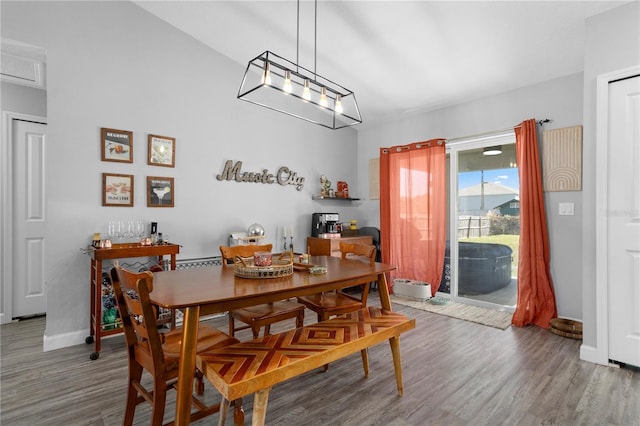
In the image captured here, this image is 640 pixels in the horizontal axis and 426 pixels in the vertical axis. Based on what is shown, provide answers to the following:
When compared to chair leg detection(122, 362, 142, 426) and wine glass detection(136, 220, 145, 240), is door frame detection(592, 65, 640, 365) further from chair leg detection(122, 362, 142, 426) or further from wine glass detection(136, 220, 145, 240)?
wine glass detection(136, 220, 145, 240)

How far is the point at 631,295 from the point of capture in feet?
7.74

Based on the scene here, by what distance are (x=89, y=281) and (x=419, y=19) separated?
377 centimetres

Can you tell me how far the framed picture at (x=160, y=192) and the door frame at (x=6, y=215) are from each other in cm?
154

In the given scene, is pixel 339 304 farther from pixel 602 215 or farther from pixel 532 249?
pixel 532 249

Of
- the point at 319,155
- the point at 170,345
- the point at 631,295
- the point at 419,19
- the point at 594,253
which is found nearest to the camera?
the point at 170,345

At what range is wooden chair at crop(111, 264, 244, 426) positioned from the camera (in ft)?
4.54

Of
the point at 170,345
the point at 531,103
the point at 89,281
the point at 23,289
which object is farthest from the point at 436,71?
the point at 23,289

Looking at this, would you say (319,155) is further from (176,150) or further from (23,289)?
(23,289)

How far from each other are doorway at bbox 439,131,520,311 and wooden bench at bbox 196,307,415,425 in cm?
249

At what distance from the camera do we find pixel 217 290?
1.61m

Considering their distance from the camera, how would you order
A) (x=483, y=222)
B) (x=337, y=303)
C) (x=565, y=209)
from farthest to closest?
1. (x=483, y=222)
2. (x=565, y=209)
3. (x=337, y=303)

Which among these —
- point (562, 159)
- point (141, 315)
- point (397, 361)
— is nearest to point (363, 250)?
point (397, 361)

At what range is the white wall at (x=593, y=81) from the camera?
2.38 m

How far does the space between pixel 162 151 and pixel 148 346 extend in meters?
2.38
